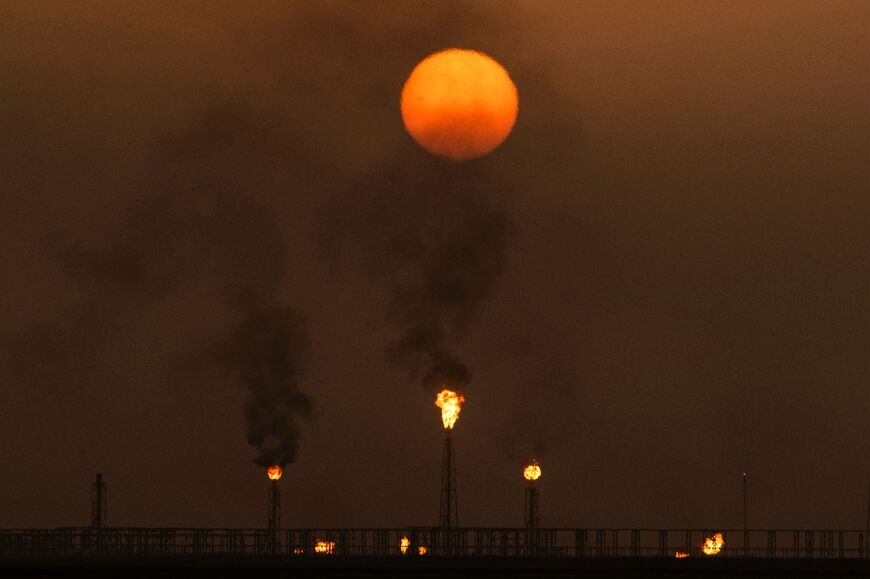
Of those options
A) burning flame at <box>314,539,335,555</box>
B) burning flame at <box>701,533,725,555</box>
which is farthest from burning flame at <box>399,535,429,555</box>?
burning flame at <box>701,533,725,555</box>

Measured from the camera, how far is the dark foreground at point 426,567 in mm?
109250

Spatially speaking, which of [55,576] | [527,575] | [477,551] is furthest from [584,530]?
[55,576]

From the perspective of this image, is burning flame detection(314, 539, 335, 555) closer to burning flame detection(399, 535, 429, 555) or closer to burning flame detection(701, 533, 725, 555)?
burning flame detection(399, 535, 429, 555)

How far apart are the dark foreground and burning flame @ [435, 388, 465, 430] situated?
12639mm

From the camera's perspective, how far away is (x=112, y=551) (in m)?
146

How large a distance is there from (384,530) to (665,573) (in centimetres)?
3337

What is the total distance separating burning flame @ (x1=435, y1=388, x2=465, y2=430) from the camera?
480 feet

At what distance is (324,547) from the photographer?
15725cm

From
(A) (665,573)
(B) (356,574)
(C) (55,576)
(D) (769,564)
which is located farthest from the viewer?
(D) (769,564)

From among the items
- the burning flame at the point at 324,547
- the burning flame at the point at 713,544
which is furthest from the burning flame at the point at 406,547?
the burning flame at the point at 713,544

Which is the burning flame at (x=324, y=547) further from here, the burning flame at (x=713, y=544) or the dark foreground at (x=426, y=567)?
the burning flame at (x=713, y=544)

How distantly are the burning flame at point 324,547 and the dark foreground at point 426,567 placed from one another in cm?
806

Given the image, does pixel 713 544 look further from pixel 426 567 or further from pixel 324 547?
pixel 426 567

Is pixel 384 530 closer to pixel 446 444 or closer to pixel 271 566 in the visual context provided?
pixel 446 444
